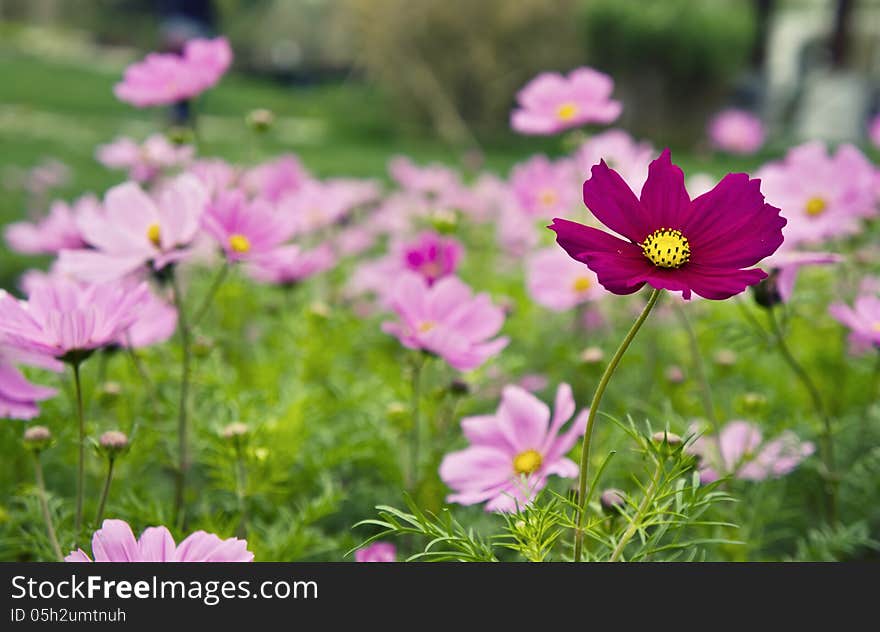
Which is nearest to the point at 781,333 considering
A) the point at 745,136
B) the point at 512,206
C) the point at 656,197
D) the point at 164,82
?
the point at 656,197

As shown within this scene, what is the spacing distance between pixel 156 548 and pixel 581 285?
2.53ft

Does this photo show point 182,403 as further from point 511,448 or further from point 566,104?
point 566,104

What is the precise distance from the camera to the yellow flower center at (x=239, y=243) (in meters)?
0.83

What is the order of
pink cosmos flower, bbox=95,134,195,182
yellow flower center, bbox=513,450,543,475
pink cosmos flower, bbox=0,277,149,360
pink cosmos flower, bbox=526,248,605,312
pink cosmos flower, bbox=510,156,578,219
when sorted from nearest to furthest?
pink cosmos flower, bbox=0,277,149,360 < yellow flower center, bbox=513,450,543,475 < pink cosmos flower, bbox=526,248,605,312 < pink cosmos flower, bbox=95,134,195,182 < pink cosmos flower, bbox=510,156,578,219

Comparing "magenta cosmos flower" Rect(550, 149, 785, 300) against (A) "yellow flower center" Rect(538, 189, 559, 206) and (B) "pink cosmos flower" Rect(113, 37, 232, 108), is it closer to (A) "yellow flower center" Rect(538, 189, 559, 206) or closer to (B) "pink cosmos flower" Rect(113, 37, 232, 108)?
(B) "pink cosmos flower" Rect(113, 37, 232, 108)

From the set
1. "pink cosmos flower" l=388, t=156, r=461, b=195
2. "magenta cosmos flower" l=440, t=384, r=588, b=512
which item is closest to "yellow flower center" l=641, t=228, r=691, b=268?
"magenta cosmos flower" l=440, t=384, r=588, b=512

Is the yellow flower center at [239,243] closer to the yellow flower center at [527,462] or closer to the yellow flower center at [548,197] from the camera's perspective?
the yellow flower center at [527,462]

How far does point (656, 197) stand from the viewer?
1.76 ft

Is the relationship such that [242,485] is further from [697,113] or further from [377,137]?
[697,113]

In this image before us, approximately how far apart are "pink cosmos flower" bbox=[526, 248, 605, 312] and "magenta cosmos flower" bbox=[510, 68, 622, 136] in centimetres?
16

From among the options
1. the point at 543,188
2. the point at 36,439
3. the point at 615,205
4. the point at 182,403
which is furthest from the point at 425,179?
the point at 615,205

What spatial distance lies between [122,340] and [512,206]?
1009mm

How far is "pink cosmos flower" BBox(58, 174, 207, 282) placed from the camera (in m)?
0.78

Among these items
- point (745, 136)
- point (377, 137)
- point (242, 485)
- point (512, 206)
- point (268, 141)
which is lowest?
point (242, 485)
